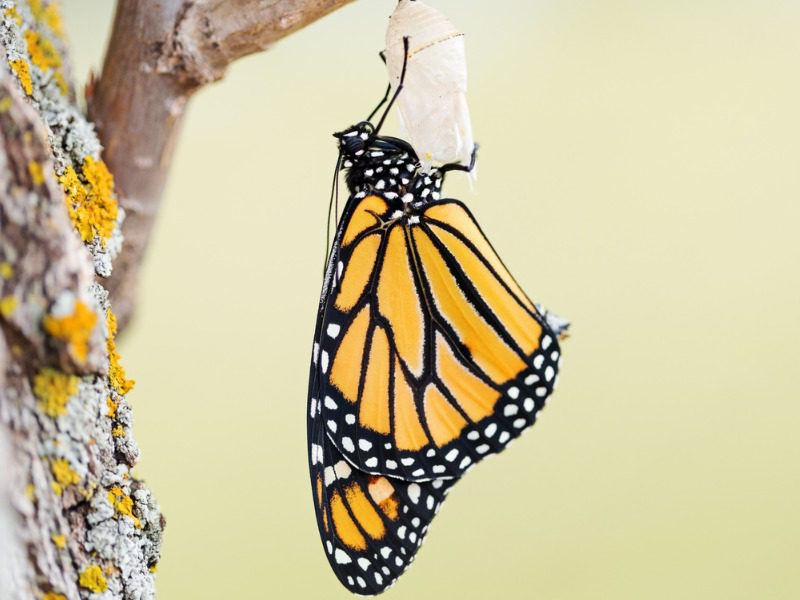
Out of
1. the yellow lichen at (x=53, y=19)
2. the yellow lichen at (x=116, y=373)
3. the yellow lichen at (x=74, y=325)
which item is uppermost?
the yellow lichen at (x=53, y=19)

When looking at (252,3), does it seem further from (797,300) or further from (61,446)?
(797,300)

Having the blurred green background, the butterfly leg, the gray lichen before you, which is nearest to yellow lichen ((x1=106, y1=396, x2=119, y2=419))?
the gray lichen

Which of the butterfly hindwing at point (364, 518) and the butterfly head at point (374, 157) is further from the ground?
the butterfly head at point (374, 157)

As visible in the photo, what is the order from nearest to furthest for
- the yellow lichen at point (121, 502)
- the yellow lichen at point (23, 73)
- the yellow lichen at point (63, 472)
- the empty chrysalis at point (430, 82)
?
the yellow lichen at point (63, 472)
the yellow lichen at point (121, 502)
the yellow lichen at point (23, 73)
the empty chrysalis at point (430, 82)

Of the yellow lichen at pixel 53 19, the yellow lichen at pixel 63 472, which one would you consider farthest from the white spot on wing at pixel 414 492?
the yellow lichen at pixel 53 19

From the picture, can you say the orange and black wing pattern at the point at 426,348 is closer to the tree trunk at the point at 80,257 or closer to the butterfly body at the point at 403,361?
the butterfly body at the point at 403,361

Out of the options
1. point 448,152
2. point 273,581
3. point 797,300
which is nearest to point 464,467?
point 448,152

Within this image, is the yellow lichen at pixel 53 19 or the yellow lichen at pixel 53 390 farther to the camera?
the yellow lichen at pixel 53 19
